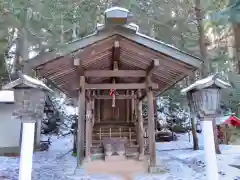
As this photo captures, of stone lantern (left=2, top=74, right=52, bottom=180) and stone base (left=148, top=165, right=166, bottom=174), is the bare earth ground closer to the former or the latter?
stone base (left=148, top=165, right=166, bottom=174)

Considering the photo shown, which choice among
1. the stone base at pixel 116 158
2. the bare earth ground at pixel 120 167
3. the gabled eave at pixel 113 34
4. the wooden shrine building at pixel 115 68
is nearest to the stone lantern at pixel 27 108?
the wooden shrine building at pixel 115 68

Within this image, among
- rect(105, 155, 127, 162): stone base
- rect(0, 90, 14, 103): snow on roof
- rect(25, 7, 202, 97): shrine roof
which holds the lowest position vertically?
rect(105, 155, 127, 162): stone base

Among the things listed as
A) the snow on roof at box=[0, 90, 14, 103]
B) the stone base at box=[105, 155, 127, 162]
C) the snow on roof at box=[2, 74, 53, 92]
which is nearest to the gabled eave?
the snow on roof at box=[2, 74, 53, 92]

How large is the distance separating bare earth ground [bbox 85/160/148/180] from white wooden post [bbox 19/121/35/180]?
10.5 ft

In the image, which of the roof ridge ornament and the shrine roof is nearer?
the roof ridge ornament

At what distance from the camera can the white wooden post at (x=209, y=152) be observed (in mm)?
4176

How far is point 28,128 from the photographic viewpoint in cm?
401

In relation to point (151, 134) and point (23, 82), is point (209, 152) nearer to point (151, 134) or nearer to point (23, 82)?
point (151, 134)

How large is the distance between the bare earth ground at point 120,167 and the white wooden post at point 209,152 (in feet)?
9.15

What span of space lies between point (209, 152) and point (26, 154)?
115 inches

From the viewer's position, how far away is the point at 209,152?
4230mm

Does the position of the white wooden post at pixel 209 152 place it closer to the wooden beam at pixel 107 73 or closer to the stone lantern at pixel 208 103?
the stone lantern at pixel 208 103

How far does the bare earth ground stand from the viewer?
7093 millimetres

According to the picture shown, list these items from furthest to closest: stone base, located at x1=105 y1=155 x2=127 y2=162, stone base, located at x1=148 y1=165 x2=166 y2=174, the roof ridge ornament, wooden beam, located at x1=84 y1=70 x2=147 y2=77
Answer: stone base, located at x1=105 y1=155 x2=127 y2=162 < wooden beam, located at x1=84 y1=70 x2=147 y2=77 < stone base, located at x1=148 y1=165 x2=166 y2=174 < the roof ridge ornament
